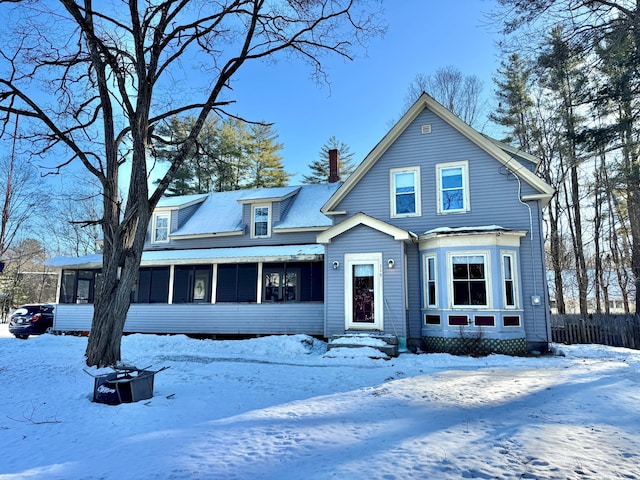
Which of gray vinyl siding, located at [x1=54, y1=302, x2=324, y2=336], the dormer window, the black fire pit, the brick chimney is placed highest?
the brick chimney

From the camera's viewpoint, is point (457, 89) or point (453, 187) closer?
point (453, 187)

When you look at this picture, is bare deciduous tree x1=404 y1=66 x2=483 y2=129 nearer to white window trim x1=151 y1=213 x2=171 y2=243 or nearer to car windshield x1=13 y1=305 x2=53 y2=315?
white window trim x1=151 y1=213 x2=171 y2=243

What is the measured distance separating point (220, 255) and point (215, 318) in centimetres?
249

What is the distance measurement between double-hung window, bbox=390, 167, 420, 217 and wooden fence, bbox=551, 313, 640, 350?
7.80 m

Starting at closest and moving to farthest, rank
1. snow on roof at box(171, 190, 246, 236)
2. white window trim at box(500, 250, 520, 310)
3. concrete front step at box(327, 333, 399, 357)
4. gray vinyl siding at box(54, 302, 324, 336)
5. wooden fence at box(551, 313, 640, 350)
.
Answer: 1. concrete front step at box(327, 333, 399, 357)
2. white window trim at box(500, 250, 520, 310)
3. wooden fence at box(551, 313, 640, 350)
4. gray vinyl siding at box(54, 302, 324, 336)
5. snow on roof at box(171, 190, 246, 236)

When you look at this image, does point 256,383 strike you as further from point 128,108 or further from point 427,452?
point 128,108

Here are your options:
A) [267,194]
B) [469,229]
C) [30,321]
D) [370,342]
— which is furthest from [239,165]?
[370,342]

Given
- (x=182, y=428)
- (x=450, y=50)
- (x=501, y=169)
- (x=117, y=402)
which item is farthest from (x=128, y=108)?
(x=501, y=169)

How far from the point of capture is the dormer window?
705 inches

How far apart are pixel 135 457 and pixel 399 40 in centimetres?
1327

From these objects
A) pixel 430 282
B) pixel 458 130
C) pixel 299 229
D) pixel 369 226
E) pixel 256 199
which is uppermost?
pixel 458 130

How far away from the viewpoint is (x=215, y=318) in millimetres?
15867

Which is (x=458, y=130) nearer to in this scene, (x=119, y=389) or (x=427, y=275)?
(x=427, y=275)

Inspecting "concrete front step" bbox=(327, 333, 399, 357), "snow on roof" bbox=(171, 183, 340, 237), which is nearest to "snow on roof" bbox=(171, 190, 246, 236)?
"snow on roof" bbox=(171, 183, 340, 237)
